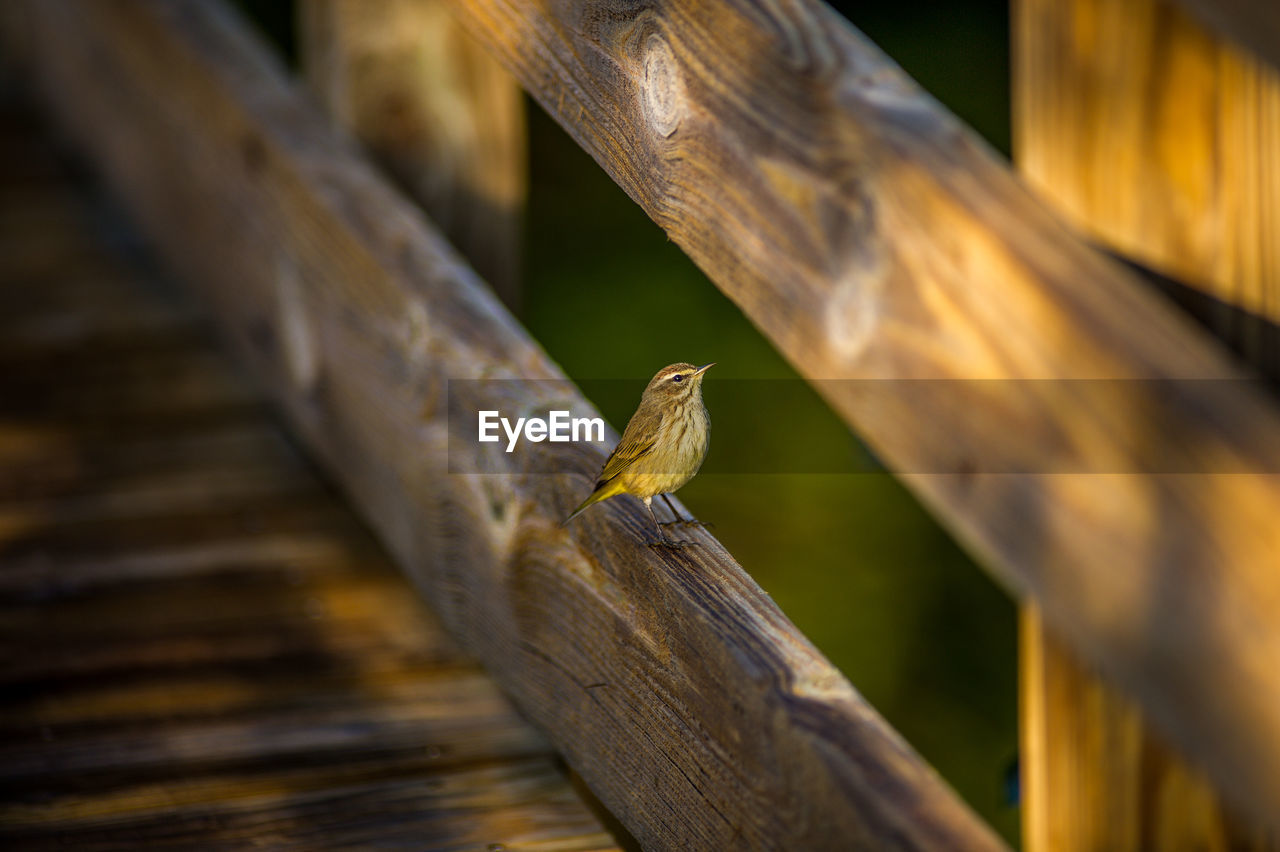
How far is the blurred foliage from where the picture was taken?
11.0 feet

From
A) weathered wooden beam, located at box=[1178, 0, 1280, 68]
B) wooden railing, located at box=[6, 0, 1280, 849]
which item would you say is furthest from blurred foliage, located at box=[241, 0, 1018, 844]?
weathered wooden beam, located at box=[1178, 0, 1280, 68]

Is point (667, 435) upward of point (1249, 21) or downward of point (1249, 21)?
downward

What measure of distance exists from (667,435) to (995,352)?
0.53 m

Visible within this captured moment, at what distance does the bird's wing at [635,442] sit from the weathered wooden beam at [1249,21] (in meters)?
0.68

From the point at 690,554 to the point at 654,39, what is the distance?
0.51 meters

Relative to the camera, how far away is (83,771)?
1778 mm

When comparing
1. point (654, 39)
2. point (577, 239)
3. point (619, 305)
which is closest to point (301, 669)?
point (654, 39)

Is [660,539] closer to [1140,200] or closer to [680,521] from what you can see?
[680,521]

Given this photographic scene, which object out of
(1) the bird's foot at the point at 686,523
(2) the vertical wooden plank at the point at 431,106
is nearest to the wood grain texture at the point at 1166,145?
(1) the bird's foot at the point at 686,523

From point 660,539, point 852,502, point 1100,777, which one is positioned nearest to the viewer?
point 1100,777

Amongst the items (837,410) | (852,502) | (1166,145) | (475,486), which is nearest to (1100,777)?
(837,410)

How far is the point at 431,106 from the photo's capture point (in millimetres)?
2564

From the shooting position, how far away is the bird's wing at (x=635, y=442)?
52.9 inches

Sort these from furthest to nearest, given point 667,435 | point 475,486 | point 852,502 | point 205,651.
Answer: point 852,502
point 205,651
point 475,486
point 667,435
